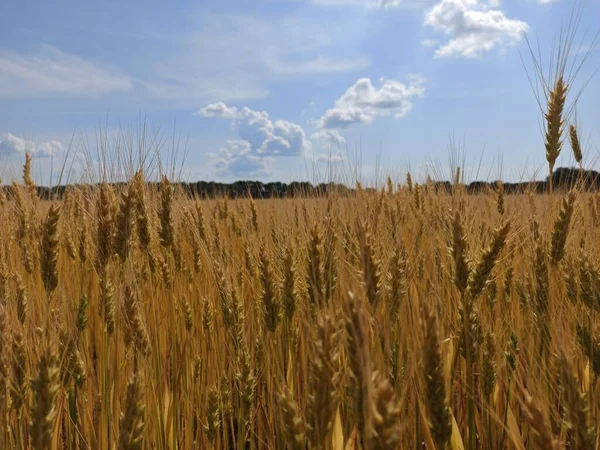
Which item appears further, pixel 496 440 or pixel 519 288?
pixel 519 288

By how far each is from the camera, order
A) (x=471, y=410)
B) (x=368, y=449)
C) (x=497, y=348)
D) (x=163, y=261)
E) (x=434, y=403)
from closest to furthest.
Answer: (x=368, y=449) → (x=434, y=403) → (x=471, y=410) → (x=497, y=348) → (x=163, y=261)

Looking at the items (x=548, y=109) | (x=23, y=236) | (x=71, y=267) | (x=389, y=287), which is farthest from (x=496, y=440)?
(x=23, y=236)

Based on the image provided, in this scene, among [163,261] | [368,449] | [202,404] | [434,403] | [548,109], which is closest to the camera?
[368,449]

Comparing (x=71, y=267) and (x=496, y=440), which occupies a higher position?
(x=71, y=267)

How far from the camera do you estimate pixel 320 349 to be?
2.89 ft

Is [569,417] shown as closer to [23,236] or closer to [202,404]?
[202,404]

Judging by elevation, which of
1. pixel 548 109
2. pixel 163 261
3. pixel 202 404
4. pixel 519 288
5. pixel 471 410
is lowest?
pixel 202 404

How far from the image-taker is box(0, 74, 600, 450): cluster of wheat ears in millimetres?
951

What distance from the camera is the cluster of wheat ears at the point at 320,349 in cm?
95

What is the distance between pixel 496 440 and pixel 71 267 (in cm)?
279

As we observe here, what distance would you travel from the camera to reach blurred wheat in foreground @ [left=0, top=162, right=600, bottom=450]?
3.12 ft

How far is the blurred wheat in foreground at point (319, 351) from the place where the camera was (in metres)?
0.95

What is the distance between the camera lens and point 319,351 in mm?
883

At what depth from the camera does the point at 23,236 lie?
3.19 meters
